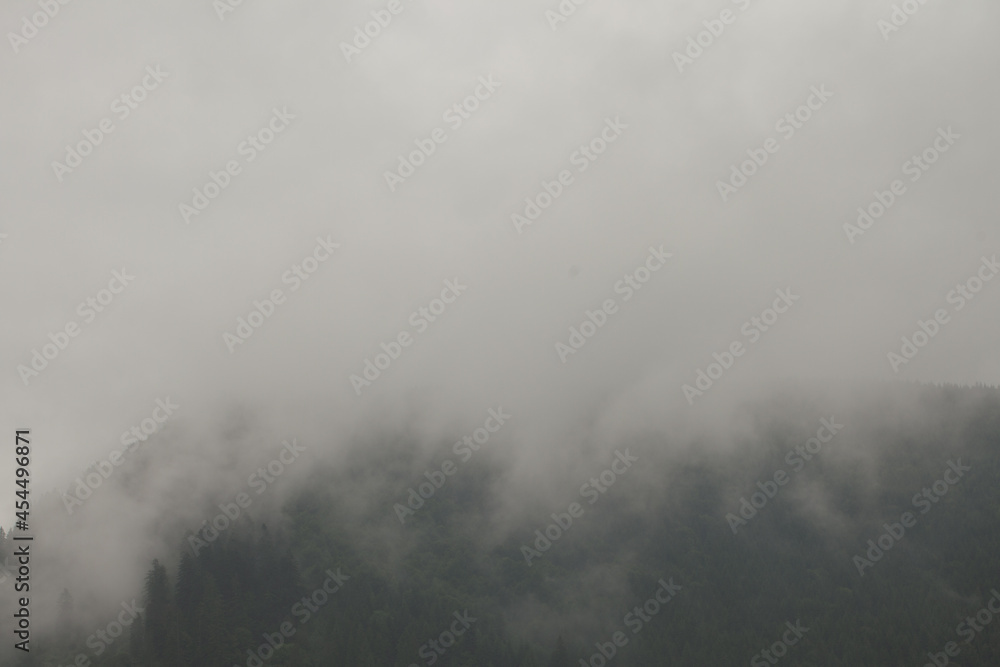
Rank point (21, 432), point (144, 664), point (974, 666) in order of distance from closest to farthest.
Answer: point (21, 432), point (144, 664), point (974, 666)

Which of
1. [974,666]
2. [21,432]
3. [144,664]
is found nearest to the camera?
[21,432]

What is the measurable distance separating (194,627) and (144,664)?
1341 centimetres

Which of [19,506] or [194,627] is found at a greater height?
[19,506]

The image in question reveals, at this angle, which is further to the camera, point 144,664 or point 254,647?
point 254,647

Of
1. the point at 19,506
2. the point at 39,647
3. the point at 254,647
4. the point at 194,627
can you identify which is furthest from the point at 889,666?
the point at 39,647

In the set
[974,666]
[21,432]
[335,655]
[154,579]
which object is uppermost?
[21,432]

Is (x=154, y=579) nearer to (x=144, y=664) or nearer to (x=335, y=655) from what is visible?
(x=144, y=664)

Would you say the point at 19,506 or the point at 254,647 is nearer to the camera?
the point at 19,506

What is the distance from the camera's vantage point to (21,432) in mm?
125688

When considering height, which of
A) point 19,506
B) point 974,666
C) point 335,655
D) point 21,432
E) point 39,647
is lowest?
point 974,666

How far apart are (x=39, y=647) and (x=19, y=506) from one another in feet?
299

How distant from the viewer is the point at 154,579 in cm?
19725

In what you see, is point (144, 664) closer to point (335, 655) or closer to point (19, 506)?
point (335, 655)

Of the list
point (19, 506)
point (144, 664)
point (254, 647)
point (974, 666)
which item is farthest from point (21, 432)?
point (974, 666)
